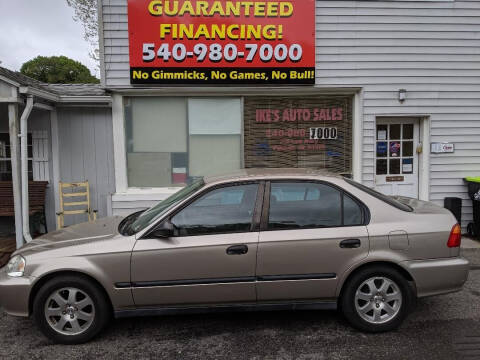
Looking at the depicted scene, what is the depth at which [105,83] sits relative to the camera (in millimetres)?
6797

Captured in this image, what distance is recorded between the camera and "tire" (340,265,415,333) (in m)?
3.58

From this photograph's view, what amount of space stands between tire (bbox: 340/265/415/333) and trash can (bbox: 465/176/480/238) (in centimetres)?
426

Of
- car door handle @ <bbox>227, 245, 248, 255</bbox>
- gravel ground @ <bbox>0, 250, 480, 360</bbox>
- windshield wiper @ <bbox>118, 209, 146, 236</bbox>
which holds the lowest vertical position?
gravel ground @ <bbox>0, 250, 480, 360</bbox>

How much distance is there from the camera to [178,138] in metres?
7.25

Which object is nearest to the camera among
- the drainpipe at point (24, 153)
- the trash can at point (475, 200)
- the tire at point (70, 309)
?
the tire at point (70, 309)

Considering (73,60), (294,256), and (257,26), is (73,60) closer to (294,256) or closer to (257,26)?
(257,26)

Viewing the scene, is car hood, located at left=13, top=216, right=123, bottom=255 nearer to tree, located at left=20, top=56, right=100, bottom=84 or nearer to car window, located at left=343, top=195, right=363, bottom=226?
car window, located at left=343, top=195, right=363, bottom=226

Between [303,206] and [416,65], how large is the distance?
5.01 meters

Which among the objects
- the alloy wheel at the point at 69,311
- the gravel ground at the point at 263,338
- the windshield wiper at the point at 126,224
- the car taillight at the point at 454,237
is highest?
the windshield wiper at the point at 126,224

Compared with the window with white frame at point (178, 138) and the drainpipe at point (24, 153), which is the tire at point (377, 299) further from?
the drainpipe at point (24, 153)

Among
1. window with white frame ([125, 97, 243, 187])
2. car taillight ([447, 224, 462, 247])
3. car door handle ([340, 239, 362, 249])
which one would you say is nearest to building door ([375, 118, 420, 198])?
window with white frame ([125, 97, 243, 187])

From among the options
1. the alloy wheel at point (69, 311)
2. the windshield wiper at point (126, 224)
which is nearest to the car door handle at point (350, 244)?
the windshield wiper at point (126, 224)

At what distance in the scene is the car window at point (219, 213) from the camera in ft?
11.6

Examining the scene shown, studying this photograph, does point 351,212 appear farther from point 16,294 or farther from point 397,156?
point 397,156
